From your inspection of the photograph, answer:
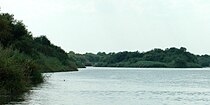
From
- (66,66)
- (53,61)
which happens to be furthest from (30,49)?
(66,66)

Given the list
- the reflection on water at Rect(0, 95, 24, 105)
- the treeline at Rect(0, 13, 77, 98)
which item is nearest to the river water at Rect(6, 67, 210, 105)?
the reflection on water at Rect(0, 95, 24, 105)

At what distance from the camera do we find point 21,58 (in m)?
54.5

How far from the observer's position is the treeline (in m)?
40.4

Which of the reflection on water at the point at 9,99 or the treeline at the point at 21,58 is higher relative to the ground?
the treeline at the point at 21,58

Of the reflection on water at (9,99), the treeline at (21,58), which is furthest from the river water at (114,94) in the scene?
the treeline at (21,58)

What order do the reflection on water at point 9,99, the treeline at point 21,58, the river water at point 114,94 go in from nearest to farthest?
the reflection on water at point 9,99 → the treeline at point 21,58 → the river water at point 114,94

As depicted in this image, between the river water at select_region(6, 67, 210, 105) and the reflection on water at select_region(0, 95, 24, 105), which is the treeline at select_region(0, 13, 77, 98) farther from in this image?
the river water at select_region(6, 67, 210, 105)

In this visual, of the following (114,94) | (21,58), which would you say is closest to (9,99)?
(21,58)

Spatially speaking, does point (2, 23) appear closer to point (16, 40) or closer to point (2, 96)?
point (16, 40)

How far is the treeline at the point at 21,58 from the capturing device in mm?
40406

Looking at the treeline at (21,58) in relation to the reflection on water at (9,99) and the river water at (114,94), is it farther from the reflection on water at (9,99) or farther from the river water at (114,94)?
the river water at (114,94)

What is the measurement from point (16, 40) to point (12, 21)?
3.65 m

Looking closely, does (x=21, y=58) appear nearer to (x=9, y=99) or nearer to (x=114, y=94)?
(x=114, y=94)

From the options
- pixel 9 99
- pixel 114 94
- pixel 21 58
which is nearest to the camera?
pixel 9 99
